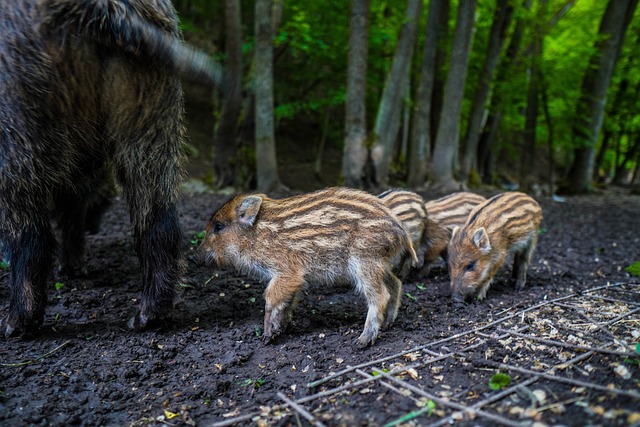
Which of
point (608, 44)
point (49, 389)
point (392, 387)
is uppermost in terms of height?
point (608, 44)

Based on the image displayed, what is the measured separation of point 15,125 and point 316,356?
2063 millimetres

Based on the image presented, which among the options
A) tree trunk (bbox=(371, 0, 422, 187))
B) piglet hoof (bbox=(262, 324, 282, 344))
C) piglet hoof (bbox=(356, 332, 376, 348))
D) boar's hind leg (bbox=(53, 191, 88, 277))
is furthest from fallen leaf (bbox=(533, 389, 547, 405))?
tree trunk (bbox=(371, 0, 422, 187))

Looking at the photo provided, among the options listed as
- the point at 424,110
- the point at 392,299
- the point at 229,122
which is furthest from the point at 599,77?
the point at 392,299

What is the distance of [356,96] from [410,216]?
471 cm

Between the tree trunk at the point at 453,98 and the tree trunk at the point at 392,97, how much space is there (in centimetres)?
101

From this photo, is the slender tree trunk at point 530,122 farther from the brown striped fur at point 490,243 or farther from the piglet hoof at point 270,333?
the piglet hoof at point 270,333

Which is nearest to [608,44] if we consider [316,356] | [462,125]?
[462,125]

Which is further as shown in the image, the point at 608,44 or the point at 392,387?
the point at 608,44

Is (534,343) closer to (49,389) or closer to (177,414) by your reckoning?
(177,414)

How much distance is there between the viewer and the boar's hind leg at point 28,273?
Result: 273cm

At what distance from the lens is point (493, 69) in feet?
39.2

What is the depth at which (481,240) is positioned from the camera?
13.3 ft

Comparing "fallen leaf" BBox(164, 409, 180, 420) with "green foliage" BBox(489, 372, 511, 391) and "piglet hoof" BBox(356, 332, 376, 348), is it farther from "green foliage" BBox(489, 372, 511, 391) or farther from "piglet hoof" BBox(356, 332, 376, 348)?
"green foliage" BBox(489, 372, 511, 391)

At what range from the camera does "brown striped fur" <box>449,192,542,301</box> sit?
3922mm
